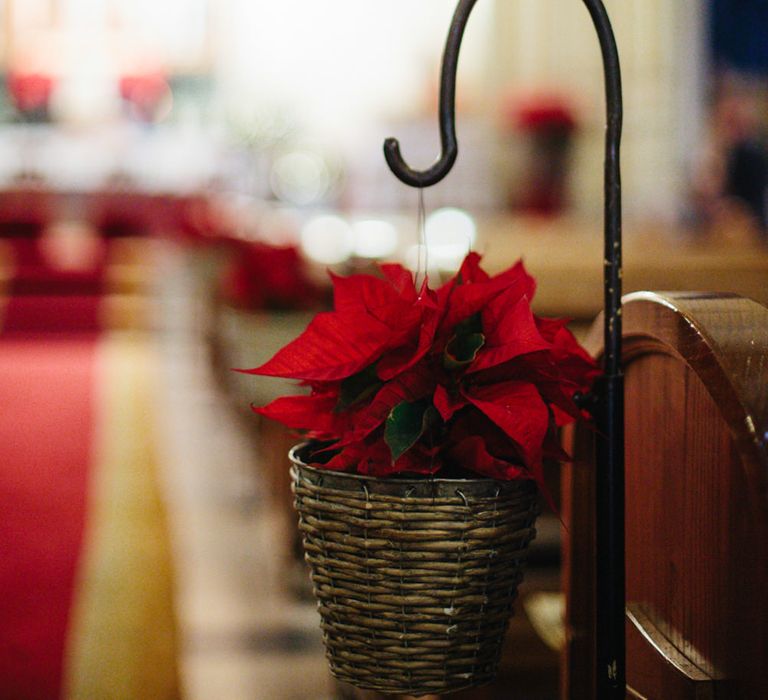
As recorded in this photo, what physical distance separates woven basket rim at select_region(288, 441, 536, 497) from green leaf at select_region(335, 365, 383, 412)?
57 millimetres

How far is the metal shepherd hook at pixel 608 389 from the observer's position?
2.71 ft

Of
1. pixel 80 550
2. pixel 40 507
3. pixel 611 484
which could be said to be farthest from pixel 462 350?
pixel 40 507

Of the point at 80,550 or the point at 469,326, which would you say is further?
the point at 80,550

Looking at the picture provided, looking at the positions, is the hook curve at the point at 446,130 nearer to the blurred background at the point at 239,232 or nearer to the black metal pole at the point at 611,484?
the black metal pole at the point at 611,484

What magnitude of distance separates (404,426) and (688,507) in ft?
0.82

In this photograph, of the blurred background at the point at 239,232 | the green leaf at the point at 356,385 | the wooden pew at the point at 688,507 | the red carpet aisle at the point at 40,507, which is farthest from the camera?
the blurred background at the point at 239,232

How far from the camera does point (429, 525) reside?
0.80 meters

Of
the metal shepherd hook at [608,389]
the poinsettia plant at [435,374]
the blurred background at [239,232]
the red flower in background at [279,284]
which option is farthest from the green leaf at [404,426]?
the red flower in background at [279,284]

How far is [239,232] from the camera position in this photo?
248 inches

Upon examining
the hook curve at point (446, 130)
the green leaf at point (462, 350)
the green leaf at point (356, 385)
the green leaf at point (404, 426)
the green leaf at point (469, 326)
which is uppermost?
the hook curve at point (446, 130)

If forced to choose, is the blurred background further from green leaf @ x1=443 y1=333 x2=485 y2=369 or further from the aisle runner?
green leaf @ x1=443 y1=333 x2=485 y2=369

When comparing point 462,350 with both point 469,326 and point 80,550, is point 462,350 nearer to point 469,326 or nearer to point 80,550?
point 469,326

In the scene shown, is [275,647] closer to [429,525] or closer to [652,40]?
[429,525]

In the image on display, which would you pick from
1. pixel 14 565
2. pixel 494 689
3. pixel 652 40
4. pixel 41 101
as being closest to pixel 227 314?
pixel 494 689
